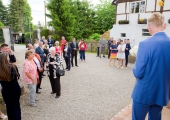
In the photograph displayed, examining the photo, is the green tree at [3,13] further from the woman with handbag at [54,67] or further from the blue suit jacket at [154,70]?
the blue suit jacket at [154,70]

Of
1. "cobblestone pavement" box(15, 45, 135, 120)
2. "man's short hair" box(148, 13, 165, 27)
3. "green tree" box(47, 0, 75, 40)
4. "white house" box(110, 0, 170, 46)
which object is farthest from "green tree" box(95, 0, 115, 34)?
"man's short hair" box(148, 13, 165, 27)

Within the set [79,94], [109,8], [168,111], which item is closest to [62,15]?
[109,8]

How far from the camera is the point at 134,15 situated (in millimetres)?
16484

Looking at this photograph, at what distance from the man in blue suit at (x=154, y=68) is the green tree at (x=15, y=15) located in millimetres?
45583

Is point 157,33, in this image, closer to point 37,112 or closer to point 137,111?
point 137,111

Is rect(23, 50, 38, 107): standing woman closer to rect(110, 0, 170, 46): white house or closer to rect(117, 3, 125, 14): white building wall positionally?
rect(110, 0, 170, 46): white house

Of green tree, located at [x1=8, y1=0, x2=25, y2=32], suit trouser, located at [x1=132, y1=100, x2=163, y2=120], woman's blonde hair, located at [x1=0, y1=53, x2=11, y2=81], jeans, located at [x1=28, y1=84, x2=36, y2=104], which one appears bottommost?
jeans, located at [x1=28, y1=84, x2=36, y2=104]

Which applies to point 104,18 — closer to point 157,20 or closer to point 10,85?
point 10,85

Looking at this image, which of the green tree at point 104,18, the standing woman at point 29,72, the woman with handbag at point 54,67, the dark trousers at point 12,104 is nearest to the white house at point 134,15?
the green tree at point 104,18

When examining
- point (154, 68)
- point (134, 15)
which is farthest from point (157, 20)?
point (134, 15)

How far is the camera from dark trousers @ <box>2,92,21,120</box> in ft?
10.1

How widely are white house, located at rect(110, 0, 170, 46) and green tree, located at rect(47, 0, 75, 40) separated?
7141mm

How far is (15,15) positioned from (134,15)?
37428 mm

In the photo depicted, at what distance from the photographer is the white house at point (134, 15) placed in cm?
1534
